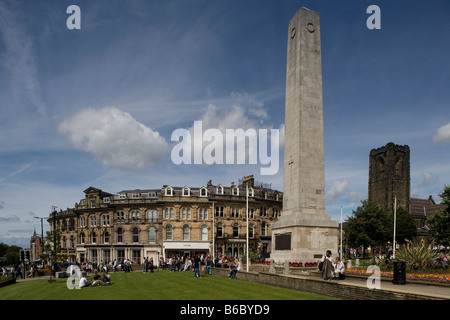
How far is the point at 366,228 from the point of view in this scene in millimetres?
62219

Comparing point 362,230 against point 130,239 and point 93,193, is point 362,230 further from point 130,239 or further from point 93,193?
point 93,193

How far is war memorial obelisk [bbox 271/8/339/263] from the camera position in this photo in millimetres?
25078

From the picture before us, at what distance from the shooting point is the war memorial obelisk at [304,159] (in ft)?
82.3

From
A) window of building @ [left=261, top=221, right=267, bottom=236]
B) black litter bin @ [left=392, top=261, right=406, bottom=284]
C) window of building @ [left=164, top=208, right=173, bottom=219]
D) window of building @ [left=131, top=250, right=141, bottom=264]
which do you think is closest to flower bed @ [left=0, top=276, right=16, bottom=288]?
black litter bin @ [left=392, top=261, right=406, bottom=284]

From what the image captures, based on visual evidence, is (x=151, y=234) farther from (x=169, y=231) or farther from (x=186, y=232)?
(x=186, y=232)

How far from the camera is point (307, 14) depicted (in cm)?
2719

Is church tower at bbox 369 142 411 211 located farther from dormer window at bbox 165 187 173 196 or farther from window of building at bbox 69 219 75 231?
window of building at bbox 69 219 75 231

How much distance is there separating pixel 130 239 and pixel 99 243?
662 cm

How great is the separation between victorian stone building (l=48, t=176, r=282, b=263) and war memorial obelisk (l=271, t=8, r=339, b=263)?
32.8m

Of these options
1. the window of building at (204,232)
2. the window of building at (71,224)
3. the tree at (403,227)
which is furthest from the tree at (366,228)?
the window of building at (71,224)

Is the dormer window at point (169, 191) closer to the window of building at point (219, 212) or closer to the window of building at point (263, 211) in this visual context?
the window of building at point (219, 212)

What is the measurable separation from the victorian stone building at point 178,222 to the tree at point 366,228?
40.8ft

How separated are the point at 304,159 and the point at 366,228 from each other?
136ft
